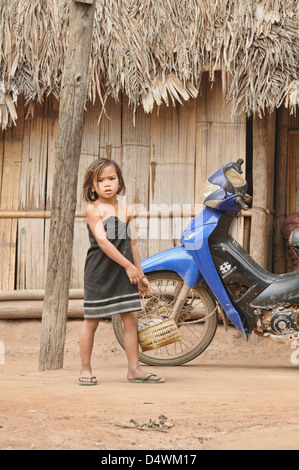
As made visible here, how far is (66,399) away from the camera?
9.83ft

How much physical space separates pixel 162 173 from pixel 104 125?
0.71 metres

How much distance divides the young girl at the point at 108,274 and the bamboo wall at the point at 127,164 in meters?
2.00

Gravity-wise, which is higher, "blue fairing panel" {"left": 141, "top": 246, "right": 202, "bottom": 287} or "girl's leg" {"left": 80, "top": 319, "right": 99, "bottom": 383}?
"blue fairing panel" {"left": 141, "top": 246, "right": 202, "bottom": 287}

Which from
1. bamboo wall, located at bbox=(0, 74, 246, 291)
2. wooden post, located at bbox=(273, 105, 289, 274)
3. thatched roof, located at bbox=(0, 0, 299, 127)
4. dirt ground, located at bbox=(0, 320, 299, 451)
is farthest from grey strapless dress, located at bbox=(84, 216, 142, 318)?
wooden post, located at bbox=(273, 105, 289, 274)

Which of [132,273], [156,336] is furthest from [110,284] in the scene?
[156,336]

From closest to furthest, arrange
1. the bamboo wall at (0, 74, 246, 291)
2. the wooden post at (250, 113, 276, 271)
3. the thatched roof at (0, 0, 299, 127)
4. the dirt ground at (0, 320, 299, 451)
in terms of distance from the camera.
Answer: the dirt ground at (0, 320, 299, 451), the thatched roof at (0, 0, 299, 127), the wooden post at (250, 113, 276, 271), the bamboo wall at (0, 74, 246, 291)

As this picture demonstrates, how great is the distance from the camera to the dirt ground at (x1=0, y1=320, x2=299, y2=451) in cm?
224

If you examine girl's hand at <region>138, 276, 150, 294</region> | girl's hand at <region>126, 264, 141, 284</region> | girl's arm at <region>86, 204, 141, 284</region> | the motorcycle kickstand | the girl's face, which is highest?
the girl's face

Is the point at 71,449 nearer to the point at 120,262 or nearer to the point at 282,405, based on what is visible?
the point at 282,405

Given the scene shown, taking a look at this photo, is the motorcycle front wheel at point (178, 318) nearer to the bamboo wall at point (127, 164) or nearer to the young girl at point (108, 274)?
the young girl at point (108, 274)

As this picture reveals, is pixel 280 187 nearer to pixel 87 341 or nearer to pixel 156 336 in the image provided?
pixel 156 336

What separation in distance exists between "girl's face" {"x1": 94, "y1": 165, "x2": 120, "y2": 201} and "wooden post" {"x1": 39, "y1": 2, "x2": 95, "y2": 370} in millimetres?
571

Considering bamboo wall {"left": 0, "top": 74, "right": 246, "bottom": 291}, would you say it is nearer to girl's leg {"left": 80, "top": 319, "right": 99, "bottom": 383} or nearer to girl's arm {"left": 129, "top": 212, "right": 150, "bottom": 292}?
girl's arm {"left": 129, "top": 212, "right": 150, "bottom": 292}

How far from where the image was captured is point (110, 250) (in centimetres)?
Answer: 361
